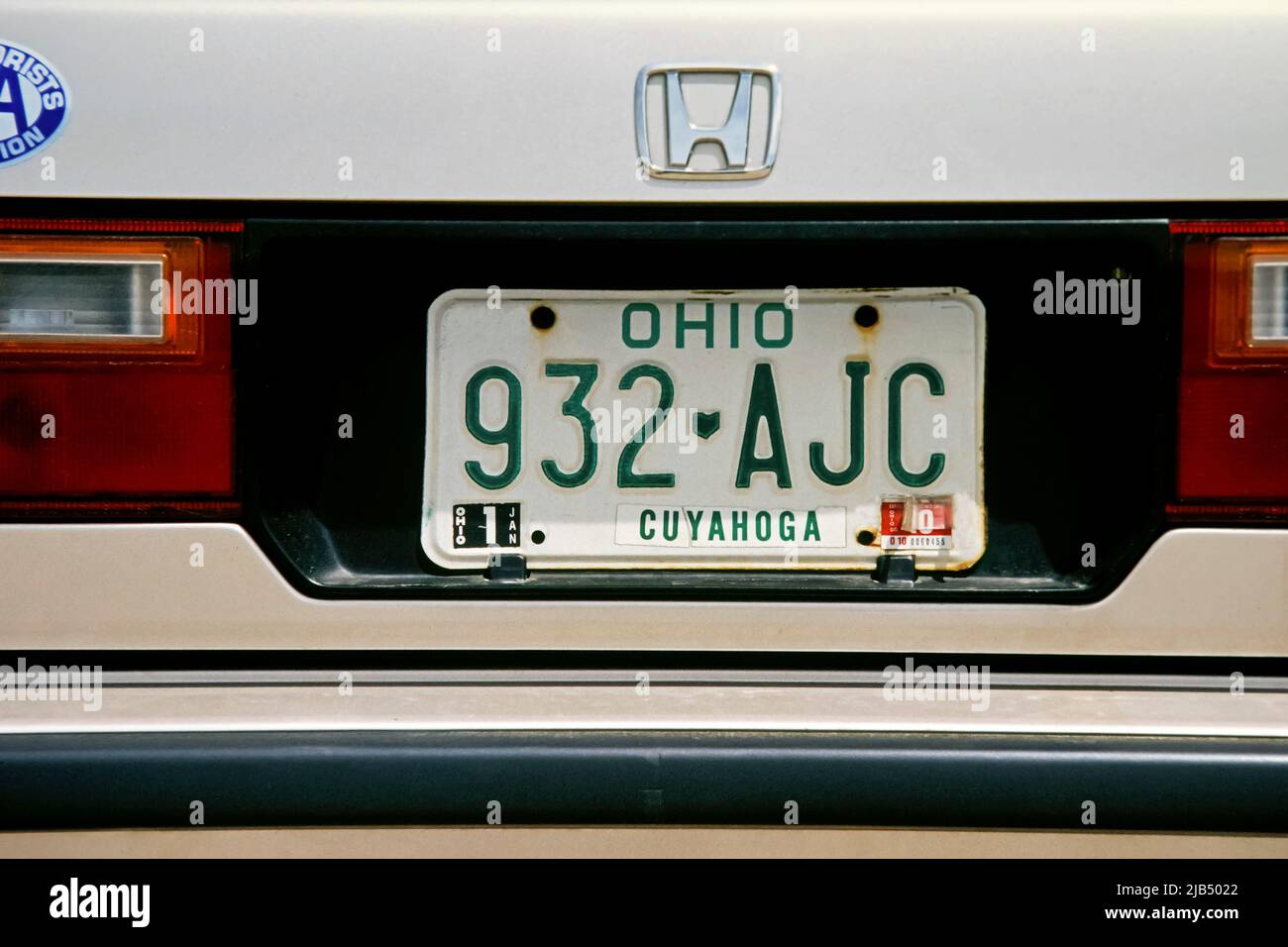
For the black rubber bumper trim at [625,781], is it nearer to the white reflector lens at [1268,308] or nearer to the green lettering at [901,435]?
the green lettering at [901,435]

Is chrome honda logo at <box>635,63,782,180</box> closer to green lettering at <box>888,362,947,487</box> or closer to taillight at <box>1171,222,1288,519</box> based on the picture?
green lettering at <box>888,362,947,487</box>

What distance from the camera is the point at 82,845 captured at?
146 centimetres

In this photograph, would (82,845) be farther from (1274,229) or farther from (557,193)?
(1274,229)

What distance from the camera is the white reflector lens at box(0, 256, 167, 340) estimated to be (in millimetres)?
1486

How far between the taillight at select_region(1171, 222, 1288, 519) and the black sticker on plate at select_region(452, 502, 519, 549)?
80cm

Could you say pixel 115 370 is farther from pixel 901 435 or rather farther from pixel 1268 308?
pixel 1268 308

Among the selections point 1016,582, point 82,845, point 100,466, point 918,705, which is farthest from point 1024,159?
point 82,845

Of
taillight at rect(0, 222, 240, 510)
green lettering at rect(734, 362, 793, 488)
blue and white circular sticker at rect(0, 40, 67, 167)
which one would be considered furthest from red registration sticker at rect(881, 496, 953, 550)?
blue and white circular sticker at rect(0, 40, 67, 167)

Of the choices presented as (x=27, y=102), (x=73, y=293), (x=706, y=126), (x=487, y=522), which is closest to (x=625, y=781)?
(x=487, y=522)

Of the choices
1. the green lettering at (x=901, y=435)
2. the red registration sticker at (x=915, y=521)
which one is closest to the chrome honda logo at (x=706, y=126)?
the green lettering at (x=901, y=435)

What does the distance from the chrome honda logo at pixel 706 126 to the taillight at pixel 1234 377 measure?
0.49m

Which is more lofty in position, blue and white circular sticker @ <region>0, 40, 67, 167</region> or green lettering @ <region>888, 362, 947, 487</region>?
blue and white circular sticker @ <region>0, 40, 67, 167</region>

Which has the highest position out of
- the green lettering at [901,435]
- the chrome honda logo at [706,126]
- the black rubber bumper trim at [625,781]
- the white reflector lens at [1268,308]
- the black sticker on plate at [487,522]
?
the chrome honda logo at [706,126]

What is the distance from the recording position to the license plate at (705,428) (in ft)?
5.15
